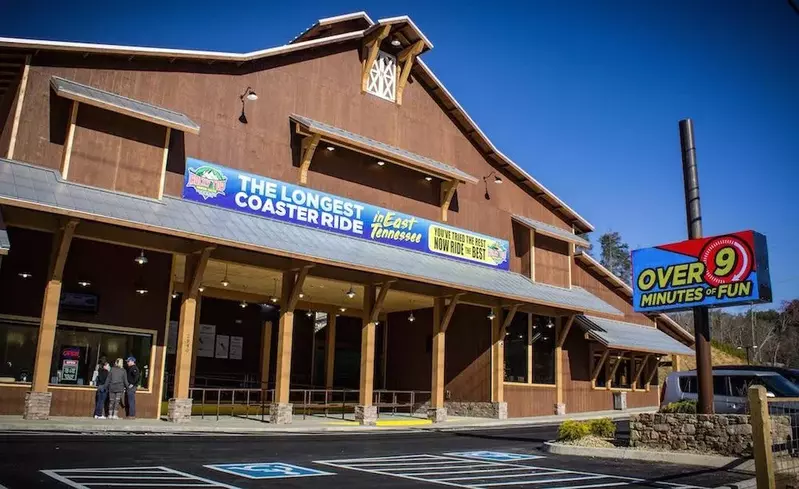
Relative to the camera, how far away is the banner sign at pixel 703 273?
1467cm

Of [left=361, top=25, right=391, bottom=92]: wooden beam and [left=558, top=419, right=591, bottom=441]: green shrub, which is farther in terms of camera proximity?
[left=361, top=25, right=391, bottom=92]: wooden beam

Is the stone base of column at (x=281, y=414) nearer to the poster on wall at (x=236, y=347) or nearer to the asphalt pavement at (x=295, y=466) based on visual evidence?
the asphalt pavement at (x=295, y=466)

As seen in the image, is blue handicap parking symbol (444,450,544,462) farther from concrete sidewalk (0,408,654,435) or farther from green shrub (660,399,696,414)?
concrete sidewalk (0,408,654,435)

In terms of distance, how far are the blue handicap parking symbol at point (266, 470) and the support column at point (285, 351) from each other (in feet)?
28.6

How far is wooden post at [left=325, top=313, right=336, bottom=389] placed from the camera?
29514 millimetres

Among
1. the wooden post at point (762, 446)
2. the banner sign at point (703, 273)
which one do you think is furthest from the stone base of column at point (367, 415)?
the wooden post at point (762, 446)

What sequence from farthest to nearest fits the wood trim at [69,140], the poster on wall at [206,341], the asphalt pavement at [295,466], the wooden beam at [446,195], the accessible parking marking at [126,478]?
1. the wooden beam at [446,195]
2. the poster on wall at [206,341]
3. the wood trim at [69,140]
4. the asphalt pavement at [295,466]
5. the accessible parking marking at [126,478]

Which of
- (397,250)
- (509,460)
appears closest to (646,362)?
(397,250)

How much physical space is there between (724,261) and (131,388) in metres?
15.8

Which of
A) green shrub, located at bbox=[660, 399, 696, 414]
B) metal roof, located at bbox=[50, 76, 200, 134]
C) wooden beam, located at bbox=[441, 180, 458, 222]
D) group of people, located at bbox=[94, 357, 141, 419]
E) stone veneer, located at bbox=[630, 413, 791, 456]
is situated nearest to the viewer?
stone veneer, located at bbox=[630, 413, 791, 456]

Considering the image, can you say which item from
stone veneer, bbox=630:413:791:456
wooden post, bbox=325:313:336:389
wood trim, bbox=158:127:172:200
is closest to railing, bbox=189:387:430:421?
wooden post, bbox=325:313:336:389

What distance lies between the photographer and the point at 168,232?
56.9 ft

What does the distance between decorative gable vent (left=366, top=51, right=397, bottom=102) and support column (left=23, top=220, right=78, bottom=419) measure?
43.4 ft

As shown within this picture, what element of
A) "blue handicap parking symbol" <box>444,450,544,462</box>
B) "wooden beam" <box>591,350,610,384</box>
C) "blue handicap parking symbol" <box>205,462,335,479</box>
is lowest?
"blue handicap parking symbol" <box>444,450,544,462</box>
